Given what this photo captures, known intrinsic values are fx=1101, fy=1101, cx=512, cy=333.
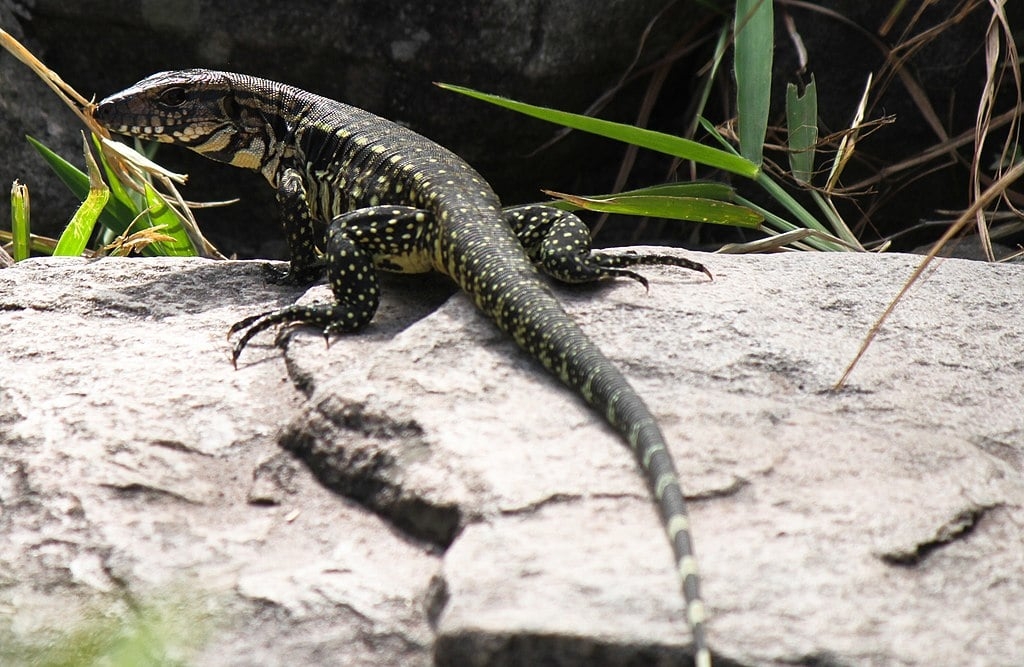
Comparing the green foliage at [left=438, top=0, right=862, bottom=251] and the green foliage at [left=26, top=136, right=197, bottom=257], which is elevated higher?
the green foliage at [left=438, top=0, right=862, bottom=251]

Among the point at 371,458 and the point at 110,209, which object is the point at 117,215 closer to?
the point at 110,209

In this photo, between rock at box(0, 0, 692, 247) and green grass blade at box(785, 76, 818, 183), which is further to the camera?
rock at box(0, 0, 692, 247)

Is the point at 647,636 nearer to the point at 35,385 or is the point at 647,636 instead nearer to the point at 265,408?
the point at 265,408

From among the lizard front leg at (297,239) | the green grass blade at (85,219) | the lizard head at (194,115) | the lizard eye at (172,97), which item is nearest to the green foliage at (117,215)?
the green grass blade at (85,219)

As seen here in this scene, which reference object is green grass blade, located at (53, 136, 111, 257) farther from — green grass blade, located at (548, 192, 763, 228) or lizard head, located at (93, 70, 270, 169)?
green grass blade, located at (548, 192, 763, 228)

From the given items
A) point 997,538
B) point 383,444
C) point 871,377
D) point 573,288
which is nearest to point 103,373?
point 383,444

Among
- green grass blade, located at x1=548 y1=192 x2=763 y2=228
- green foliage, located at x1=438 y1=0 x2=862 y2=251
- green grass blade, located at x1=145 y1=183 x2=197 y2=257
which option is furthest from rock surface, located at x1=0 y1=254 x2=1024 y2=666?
green grass blade, located at x1=145 y1=183 x2=197 y2=257
